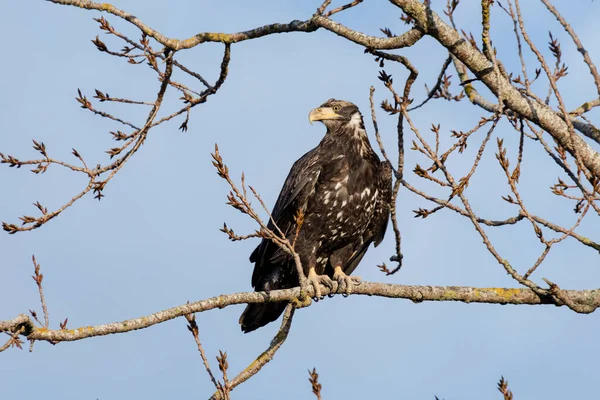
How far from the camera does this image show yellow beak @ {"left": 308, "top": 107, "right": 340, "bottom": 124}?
8.90m

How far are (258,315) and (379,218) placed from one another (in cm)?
160

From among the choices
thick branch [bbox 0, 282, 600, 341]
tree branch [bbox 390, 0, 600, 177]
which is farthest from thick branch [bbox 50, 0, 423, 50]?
thick branch [bbox 0, 282, 600, 341]

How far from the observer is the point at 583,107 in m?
7.62

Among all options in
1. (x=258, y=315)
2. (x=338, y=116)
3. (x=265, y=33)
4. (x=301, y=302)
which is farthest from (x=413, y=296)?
(x=338, y=116)

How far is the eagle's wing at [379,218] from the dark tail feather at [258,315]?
85 centimetres

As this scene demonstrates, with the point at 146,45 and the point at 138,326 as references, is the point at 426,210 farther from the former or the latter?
the point at 146,45

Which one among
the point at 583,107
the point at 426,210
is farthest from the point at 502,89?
the point at 583,107

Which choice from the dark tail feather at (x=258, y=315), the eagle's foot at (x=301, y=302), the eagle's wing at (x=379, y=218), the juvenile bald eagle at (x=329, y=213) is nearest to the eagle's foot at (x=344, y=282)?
the juvenile bald eagle at (x=329, y=213)

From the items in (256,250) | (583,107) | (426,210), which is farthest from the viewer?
(256,250)

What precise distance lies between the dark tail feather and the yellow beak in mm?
2022

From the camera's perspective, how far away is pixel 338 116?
8.90 metres

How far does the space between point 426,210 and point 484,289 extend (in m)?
1.16

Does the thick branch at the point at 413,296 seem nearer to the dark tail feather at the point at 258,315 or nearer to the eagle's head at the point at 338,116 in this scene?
the dark tail feather at the point at 258,315

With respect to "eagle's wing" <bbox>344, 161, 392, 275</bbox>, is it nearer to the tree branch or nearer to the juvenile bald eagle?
the juvenile bald eagle
